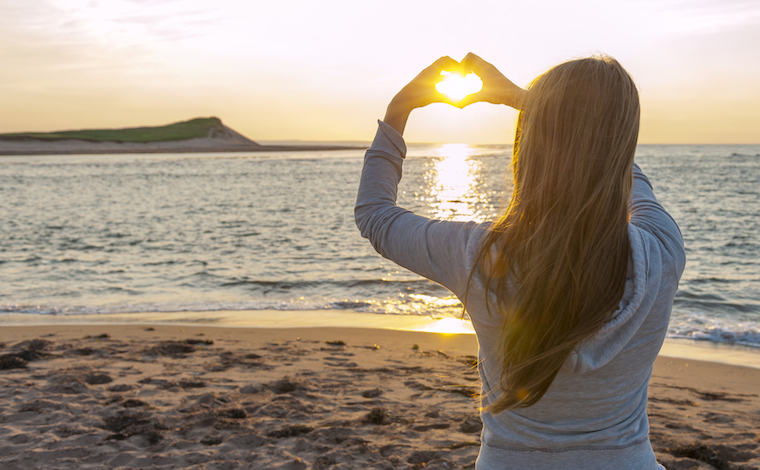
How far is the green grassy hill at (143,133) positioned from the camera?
99.2m

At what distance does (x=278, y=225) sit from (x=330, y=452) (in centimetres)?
1495

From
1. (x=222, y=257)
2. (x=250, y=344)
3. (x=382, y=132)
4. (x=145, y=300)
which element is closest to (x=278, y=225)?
(x=222, y=257)

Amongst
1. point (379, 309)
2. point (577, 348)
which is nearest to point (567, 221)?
point (577, 348)

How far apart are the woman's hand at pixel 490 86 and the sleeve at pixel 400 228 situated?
0.80 feet

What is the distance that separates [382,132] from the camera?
1.32m

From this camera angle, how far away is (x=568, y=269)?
3.35 ft

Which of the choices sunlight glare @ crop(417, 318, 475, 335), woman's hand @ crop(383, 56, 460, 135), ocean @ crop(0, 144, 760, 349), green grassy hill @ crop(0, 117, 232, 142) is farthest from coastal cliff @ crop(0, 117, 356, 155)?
woman's hand @ crop(383, 56, 460, 135)

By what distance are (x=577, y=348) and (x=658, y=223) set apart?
0.33 m

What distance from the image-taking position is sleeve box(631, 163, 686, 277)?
1.09 metres

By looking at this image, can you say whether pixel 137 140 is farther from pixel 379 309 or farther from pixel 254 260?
pixel 379 309

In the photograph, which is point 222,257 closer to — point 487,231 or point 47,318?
point 47,318

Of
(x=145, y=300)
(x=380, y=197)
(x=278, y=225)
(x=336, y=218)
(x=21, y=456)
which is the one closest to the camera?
(x=380, y=197)

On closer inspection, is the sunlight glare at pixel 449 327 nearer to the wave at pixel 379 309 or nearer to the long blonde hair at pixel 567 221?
the wave at pixel 379 309

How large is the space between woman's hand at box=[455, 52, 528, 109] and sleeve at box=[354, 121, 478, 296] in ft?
0.80
